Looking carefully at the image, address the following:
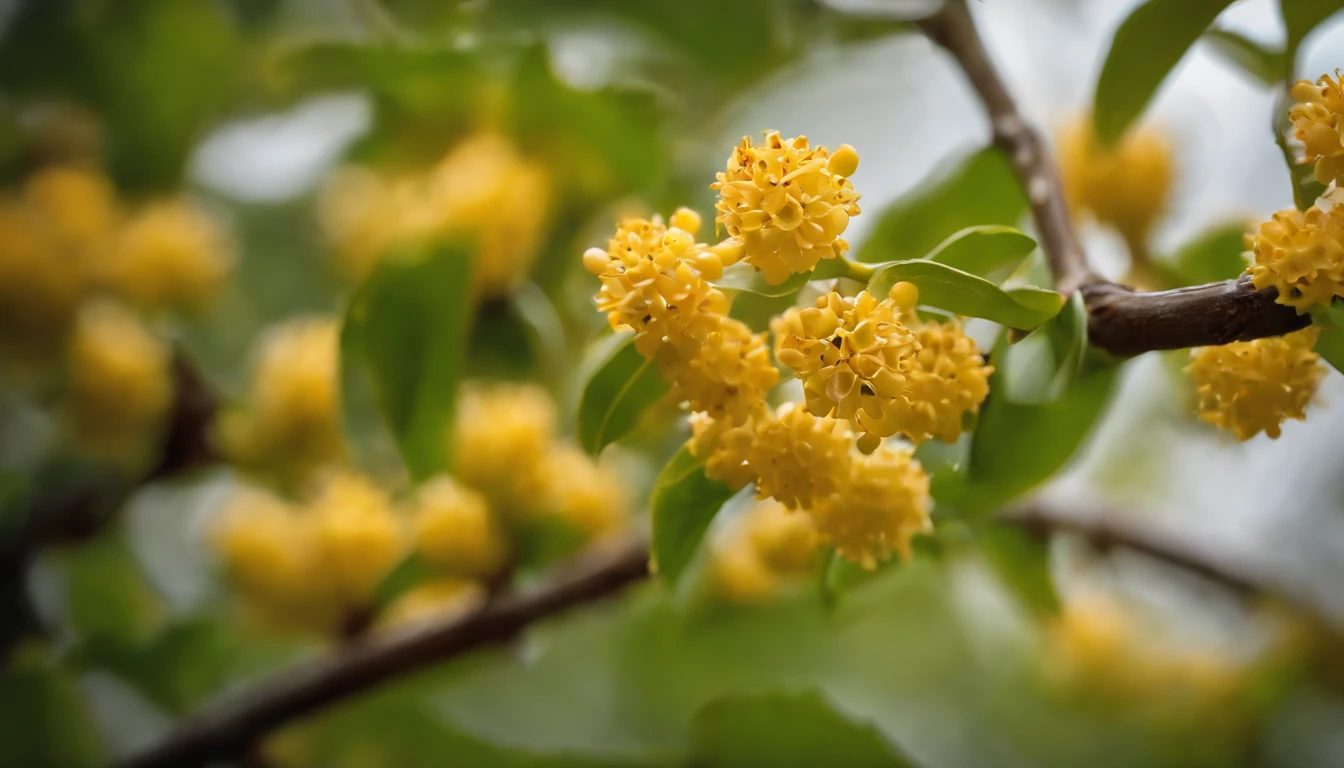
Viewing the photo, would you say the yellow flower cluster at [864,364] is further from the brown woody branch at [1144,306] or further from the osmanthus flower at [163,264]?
the osmanthus flower at [163,264]

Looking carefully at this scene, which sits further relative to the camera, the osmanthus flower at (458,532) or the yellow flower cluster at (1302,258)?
the osmanthus flower at (458,532)

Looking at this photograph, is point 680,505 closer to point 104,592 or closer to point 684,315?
Answer: point 684,315

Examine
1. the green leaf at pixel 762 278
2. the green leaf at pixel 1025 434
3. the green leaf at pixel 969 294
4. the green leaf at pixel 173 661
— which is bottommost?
the green leaf at pixel 173 661

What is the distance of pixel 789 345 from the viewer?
31 centimetres

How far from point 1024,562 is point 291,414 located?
492 mm

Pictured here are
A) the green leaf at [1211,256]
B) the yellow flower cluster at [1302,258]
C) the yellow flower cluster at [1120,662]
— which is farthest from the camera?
the yellow flower cluster at [1120,662]

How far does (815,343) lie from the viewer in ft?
1.00

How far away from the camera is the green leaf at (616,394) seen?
14.3 inches

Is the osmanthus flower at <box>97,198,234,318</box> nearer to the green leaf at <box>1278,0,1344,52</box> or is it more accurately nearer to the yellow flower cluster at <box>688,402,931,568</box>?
the yellow flower cluster at <box>688,402,931,568</box>

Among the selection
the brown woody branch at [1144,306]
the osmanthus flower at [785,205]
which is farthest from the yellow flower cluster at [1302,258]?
the osmanthus flower at [785,205]

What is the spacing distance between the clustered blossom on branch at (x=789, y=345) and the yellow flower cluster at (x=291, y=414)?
0.44 metres

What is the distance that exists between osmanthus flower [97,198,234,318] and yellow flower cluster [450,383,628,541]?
28 centimetres

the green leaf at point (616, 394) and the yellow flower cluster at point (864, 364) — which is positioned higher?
the yellow flower cluster at point (864, 364)

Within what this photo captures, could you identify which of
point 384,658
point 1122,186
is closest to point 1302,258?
point 1122,186
